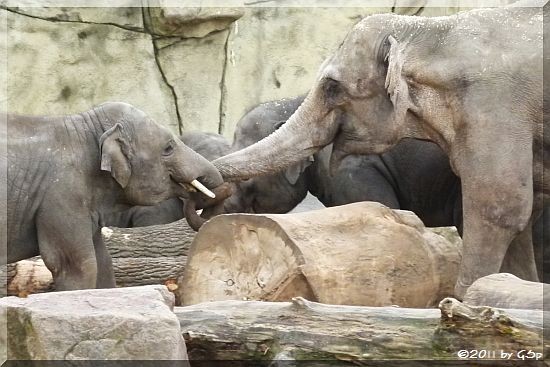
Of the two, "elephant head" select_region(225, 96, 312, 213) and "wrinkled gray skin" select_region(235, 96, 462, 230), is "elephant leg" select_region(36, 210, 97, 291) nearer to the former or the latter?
"wrinkled gray skin" select_region(235, 96, 462, 230)

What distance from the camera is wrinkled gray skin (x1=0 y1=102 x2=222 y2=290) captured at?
6676mm

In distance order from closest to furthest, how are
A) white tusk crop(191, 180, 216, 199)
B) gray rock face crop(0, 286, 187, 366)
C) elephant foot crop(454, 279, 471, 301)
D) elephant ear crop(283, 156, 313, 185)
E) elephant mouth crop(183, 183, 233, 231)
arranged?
gray rock face crop(0, 286, 187, 366)
elephant foot crop(454, 279, 471, 301)
white tusk crop(191, 180, 216, 199)
elephant mouth crop(183, 183, 233, 231)
elephant ear crop(283, 156, 313, 185)

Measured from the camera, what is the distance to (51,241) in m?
6.69

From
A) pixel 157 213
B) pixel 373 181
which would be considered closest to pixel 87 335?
pixel 373 181

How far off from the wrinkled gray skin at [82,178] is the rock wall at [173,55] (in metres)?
5.01

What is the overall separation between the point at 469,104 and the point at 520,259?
110 cm

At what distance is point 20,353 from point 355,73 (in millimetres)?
2765

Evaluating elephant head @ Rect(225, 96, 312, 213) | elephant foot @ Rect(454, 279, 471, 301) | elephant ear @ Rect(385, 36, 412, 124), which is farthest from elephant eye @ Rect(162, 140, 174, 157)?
elephant foot @ Rect(454, 279, 471, 301)

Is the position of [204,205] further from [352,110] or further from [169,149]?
[352,110]

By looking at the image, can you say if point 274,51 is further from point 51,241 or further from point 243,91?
point 51,241

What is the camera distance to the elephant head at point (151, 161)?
6934mm

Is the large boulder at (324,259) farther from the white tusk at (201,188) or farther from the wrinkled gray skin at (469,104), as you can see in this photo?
the white tusk at (201,188)

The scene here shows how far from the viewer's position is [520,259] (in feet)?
22.7

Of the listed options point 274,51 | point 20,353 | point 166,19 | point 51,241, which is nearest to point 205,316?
point 20,353
